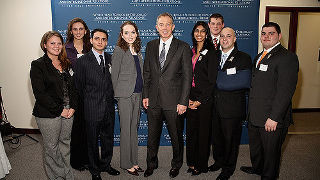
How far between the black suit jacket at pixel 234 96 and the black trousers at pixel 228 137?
0.09 m

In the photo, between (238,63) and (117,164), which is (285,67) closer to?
(238,63)

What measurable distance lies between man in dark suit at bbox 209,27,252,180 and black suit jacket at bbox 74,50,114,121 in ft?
4.44

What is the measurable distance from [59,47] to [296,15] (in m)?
5.27

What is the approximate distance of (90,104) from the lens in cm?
286

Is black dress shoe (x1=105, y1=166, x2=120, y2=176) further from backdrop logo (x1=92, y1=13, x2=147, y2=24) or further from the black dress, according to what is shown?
backdrop logo (x1=92, y1=13, x2=147, y2=24)

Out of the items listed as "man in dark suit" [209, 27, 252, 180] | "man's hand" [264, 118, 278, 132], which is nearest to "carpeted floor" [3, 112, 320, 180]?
"man in dark suit" [209, 27, 252, 180]

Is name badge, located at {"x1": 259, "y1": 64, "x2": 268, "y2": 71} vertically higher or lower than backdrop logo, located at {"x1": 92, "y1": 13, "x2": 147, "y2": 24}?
lower

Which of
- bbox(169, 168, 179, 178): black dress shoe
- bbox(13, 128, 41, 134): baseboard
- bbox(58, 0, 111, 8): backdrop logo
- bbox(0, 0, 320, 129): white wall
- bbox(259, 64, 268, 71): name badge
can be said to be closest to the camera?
bbox(259, 64, 268, 71): name badge

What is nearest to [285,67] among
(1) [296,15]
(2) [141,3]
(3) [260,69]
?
(3) [260,69]

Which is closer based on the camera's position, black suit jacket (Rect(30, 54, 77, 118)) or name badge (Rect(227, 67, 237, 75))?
black suit jacket (Rect(30, 54, 77, 118))

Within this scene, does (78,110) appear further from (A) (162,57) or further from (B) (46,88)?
(A) (162,57)

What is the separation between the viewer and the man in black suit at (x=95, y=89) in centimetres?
283

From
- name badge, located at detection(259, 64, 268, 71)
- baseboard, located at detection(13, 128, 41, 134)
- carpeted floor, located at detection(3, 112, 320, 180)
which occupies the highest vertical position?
name badge, located at detection(259, 64, 268, 71)

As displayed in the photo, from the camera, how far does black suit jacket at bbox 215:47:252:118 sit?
9.24 feet
